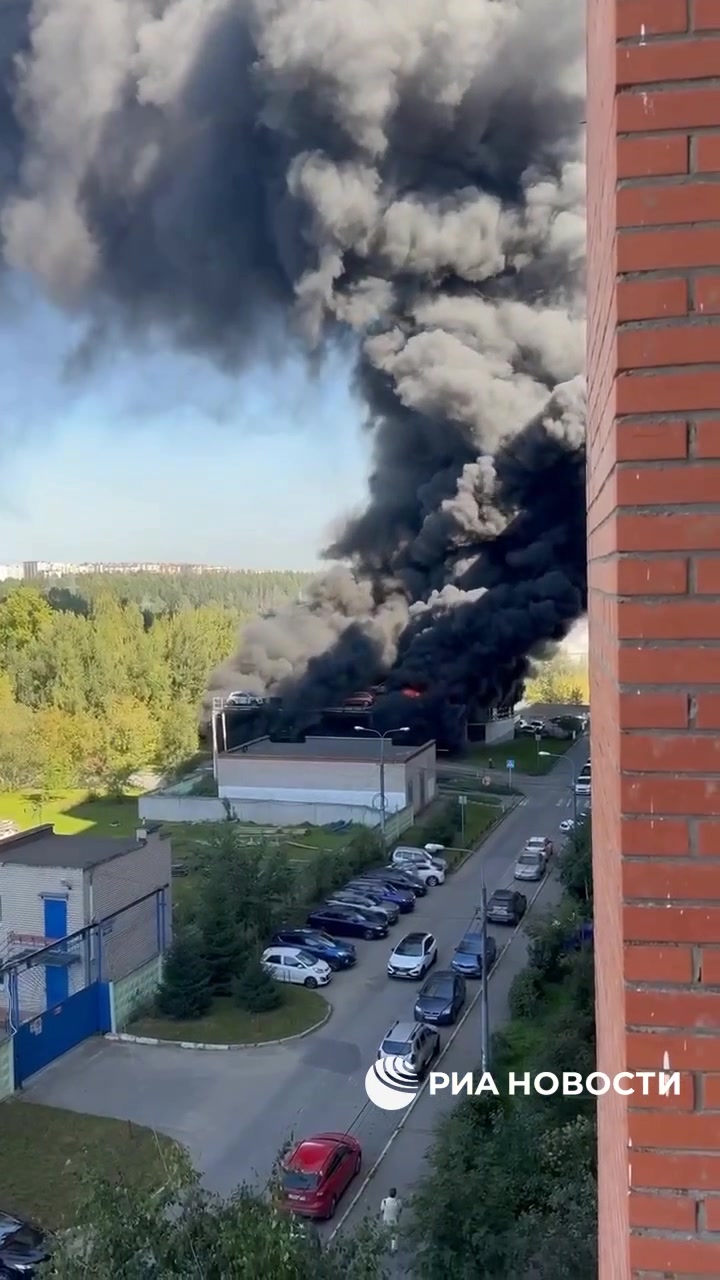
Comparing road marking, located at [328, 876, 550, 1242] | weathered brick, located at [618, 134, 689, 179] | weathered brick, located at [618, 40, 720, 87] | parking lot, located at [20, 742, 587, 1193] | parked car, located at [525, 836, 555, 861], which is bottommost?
parking lot, located at [20, 742, 587, 1193]

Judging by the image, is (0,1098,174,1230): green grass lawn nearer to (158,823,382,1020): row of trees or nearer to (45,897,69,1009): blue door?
(45,897,69,1009): blue door

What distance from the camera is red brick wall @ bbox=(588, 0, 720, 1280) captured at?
1.16 meters

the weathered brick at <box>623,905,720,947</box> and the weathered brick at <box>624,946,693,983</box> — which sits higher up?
the weathered brick at <box>623,905,720,947</box>

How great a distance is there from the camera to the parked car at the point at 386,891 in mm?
13820

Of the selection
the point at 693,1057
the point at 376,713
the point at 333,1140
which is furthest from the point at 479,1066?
the point at 376,713

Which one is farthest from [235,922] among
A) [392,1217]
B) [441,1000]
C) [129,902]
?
[392,1217]

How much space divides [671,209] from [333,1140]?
704 centimetres

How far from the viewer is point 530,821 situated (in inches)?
773

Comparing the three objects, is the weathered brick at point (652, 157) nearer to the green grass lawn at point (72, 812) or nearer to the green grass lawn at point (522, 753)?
the green grass lawn at point (72, 812)

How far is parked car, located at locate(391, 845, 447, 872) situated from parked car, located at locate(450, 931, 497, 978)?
146 inches

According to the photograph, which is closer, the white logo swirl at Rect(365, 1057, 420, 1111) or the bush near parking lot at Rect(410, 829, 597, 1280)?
the bush near parking lot at Rect(410, 829, 597, 1280)

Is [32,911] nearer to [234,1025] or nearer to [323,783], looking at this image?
[234,1025]

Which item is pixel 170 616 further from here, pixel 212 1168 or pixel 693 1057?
pixel 693 1057

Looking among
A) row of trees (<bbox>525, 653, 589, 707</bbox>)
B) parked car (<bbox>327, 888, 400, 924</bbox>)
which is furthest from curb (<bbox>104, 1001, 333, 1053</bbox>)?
row of trees (<bbox>525, 653, 589, 707</bbox>)
